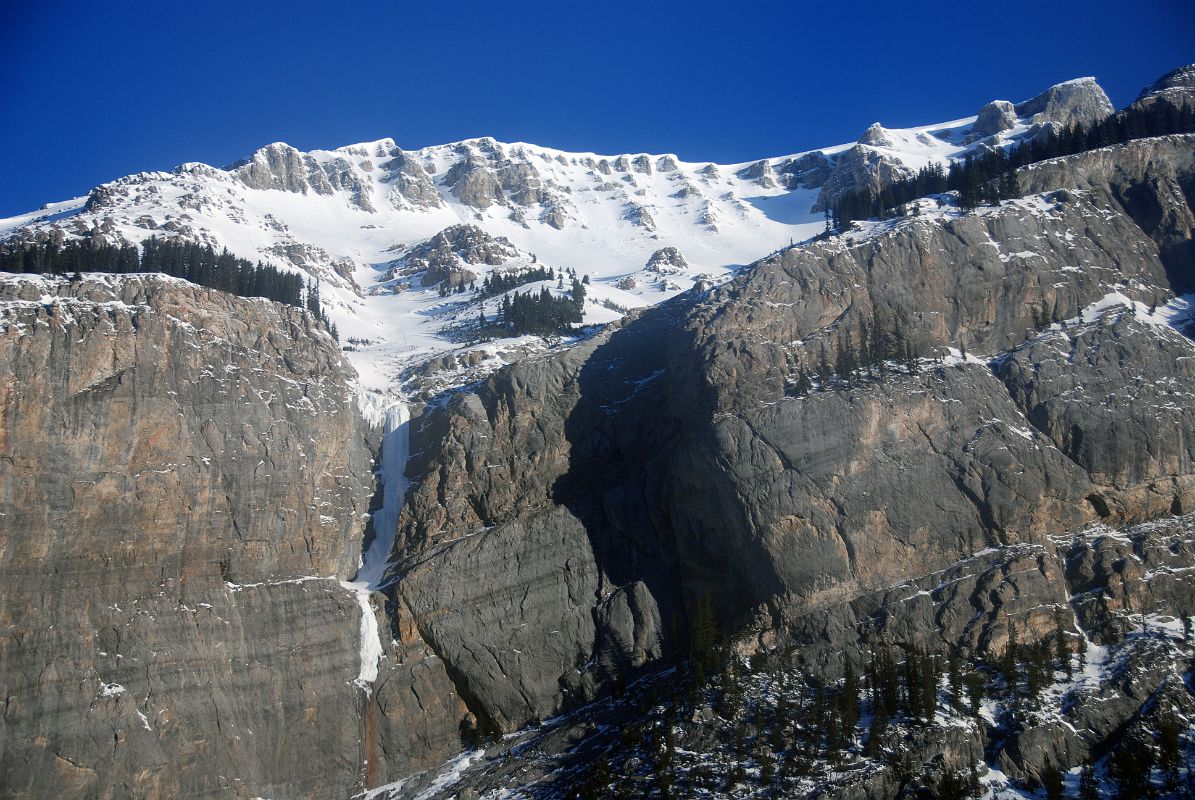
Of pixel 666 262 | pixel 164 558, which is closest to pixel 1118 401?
pixel 164 558

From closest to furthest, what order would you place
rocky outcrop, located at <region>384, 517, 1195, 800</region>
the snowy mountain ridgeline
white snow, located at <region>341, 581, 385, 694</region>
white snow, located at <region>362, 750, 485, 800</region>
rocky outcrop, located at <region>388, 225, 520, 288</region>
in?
rocky outcrop, located at <region>384, 517, 1195, 800</region> → the snowy mountain ridgeline → white snow, located at <region>362, 750, 485, 800</region> → white snow, located at <region>341, 581, 385, 694</region> → rocky outcrop, located at <region>388, 225, 520, 288</region>

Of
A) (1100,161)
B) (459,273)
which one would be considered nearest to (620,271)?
(459,273)

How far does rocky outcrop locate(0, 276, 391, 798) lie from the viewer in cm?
6562

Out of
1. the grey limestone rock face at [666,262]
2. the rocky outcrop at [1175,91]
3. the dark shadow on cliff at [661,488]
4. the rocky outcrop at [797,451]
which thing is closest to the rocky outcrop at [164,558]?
the rocky outcrop at [797,451]

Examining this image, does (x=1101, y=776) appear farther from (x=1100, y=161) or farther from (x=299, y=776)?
(x=1100, y=161)

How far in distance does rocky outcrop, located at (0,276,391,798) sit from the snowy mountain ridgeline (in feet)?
0.83

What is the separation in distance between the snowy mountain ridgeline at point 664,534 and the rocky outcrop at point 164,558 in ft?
0.83

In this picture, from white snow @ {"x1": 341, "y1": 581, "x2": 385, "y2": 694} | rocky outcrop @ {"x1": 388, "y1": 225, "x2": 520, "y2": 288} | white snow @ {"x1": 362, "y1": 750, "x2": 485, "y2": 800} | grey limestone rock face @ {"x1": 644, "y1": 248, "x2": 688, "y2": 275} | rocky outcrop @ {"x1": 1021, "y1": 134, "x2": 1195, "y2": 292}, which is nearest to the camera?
white snow @ {"x1": 362, "y1": 750, "x2": 485, "y2": 800}

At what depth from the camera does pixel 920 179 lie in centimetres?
11156

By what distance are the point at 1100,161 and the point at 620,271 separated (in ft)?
332

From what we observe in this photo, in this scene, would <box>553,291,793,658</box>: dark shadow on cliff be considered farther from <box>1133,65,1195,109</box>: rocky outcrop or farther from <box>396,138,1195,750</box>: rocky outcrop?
<box>1133,65,1195,109</box>: rocky outcrop

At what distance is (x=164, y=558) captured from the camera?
72.1 meters

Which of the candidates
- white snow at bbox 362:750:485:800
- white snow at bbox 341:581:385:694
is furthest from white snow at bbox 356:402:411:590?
white snow at bbox 362:750:485:800

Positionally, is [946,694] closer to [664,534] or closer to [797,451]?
[797,451]
